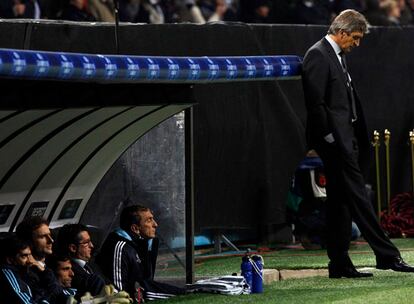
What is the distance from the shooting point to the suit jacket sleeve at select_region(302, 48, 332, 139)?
10562 millimetres

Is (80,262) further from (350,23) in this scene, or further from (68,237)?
(350,23)

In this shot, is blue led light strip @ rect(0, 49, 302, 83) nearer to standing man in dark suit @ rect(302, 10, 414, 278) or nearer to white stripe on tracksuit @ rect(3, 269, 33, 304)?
standing man in dark suit @ rect(302, 10, 414, 278)

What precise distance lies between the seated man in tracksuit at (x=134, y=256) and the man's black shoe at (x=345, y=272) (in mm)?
1241

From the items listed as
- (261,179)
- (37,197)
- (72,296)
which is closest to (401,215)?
(261,179)

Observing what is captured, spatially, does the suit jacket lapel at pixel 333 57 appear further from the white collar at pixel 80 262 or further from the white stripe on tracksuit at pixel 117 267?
the white collar at pixel 80 262

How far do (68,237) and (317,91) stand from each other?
7.39 feet

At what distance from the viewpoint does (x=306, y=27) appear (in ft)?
50.2

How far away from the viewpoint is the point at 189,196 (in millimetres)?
11047

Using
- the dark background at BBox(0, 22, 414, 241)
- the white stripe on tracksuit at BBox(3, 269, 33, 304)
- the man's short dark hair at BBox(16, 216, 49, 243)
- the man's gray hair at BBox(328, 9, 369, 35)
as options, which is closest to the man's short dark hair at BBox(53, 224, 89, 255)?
the man's short dark hair at BBox(16, 216, 49, 243)

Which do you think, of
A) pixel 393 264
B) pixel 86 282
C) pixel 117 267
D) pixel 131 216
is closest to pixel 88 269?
pixel 86 282

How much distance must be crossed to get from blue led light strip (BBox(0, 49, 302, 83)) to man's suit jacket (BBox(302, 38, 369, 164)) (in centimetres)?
25

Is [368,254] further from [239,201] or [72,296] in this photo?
[72,296]

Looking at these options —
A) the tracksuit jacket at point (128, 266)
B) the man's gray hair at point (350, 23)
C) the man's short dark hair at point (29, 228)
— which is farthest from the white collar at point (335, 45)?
the man's short dark hair at point (29, 228)

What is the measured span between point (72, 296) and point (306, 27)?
7164 millimetres
